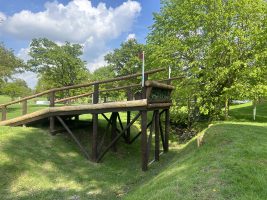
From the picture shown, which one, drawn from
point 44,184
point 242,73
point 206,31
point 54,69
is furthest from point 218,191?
point 54,69

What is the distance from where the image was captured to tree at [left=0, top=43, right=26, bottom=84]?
34.1 meters

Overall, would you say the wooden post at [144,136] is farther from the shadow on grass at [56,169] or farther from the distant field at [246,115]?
the distant field at [246,115]

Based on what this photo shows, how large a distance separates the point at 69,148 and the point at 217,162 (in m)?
7.65

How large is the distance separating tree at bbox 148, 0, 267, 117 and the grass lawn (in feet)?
21.1

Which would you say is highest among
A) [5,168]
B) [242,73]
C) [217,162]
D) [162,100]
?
[242,73]

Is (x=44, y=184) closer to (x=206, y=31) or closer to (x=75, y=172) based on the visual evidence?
(x=75, y=172)

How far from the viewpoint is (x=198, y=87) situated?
18.6m

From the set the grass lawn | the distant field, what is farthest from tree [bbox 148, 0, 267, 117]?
the grass lawn

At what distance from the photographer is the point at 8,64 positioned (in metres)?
35.8

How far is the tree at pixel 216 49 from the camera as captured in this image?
57.2 ft

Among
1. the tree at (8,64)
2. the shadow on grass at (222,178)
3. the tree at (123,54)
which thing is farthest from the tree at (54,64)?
the shadow on grass at (222,178)

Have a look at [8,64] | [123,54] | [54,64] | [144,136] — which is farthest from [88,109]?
[123,54]

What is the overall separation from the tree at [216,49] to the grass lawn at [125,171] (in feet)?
21.1

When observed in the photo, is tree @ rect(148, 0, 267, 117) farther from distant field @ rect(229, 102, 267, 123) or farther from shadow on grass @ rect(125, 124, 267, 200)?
shadow on grass @ rect(125, 124, 267, 200)
